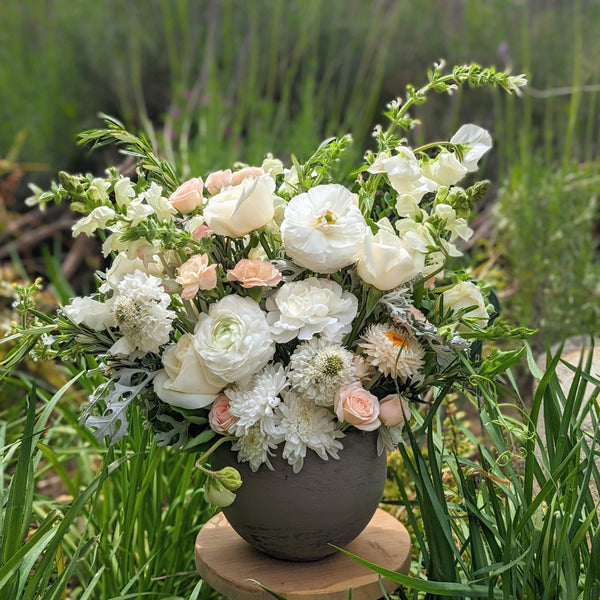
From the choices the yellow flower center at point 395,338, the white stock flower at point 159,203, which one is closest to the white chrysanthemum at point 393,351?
the yellow flower center at point 395,338

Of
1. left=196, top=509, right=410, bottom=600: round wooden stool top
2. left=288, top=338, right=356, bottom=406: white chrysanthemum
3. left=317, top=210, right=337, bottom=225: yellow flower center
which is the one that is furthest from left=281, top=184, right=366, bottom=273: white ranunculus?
left=196, top=509, right=410, bottom=600: round wooden stool top

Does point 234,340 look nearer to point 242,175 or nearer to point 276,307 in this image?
point 276,307

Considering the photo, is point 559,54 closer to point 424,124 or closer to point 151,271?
point 424,124

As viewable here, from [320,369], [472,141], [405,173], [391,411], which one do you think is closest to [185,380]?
[320,369]

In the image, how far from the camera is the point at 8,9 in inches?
150

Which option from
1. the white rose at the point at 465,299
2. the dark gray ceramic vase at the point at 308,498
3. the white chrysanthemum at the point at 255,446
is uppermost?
the white rose at the point at 465,299

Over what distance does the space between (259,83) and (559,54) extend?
56.1 inches

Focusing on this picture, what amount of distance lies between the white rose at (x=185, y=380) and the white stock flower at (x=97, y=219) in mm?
182

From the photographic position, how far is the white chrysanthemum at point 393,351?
0.96m

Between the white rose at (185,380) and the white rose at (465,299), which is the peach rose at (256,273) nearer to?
the white rose at (185,380)

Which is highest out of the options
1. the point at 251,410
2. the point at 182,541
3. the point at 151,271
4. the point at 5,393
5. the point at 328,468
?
the point at 151,271

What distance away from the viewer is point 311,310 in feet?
3.08

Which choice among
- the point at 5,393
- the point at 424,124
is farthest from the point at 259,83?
the point at 5,393

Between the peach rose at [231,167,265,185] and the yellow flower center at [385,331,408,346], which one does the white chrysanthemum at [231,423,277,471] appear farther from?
the peach rose at [231,167,265,185]
